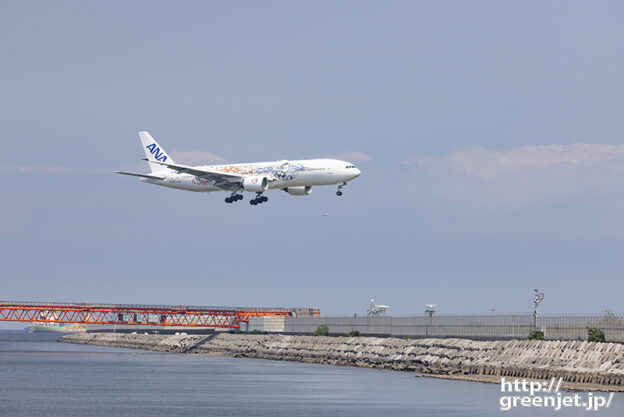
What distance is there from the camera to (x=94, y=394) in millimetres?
86312

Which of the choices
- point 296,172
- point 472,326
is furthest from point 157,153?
point 472,326

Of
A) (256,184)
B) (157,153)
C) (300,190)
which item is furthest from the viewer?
(157,153)

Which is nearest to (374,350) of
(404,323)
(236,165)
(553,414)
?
(404,323)

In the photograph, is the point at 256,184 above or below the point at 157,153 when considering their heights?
below

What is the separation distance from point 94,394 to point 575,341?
44.2 metres

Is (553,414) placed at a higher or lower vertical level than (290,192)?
lower

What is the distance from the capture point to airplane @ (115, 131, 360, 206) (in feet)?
342

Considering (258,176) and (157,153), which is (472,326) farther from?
(157,153)

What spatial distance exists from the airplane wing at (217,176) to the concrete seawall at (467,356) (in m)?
28.0

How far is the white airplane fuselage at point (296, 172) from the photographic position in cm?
10369

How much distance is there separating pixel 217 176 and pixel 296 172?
10.7m

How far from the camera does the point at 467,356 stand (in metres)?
97.7

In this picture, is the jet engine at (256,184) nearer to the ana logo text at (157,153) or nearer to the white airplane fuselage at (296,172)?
the white airplane fuselage at (296,172)

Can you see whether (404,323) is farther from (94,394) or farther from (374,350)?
(94,394)
